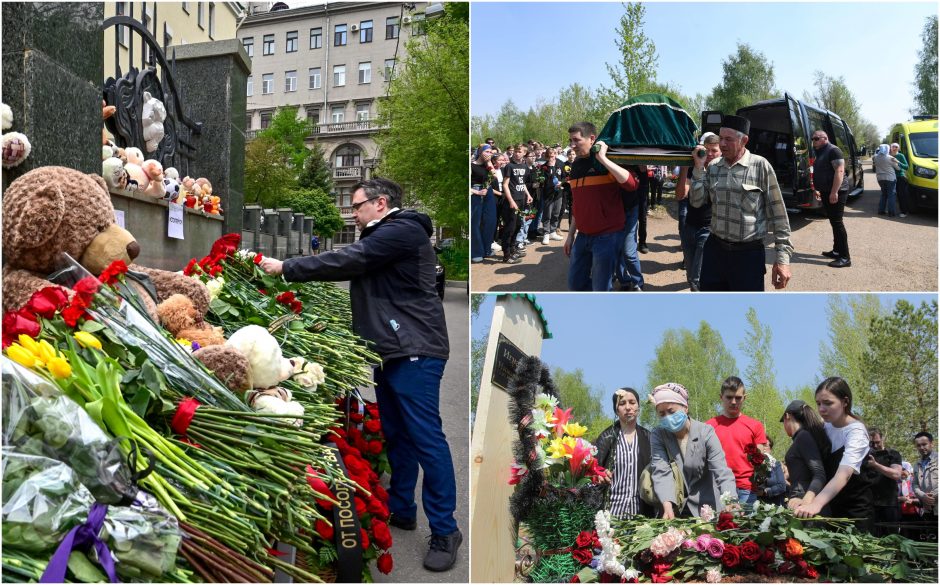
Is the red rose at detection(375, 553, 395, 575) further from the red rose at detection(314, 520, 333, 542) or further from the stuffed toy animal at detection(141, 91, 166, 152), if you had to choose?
the stuffed toy animal at detection(141, 91, 166, 152)

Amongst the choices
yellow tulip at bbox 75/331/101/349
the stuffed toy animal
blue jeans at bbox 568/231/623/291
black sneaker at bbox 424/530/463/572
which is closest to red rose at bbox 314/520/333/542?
black sneaker at bbox 424/530/463/572

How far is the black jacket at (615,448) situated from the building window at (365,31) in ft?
173

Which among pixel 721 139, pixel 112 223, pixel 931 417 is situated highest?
pixel 721 139

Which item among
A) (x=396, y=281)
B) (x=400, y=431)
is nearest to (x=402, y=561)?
(x=400, y=431)

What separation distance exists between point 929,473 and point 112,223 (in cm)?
366

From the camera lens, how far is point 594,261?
3.65m

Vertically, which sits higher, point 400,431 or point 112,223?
point 112,223

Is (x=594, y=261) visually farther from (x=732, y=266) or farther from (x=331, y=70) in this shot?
(x=331, y=70)

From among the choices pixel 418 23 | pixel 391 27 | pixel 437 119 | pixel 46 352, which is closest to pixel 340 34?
pixel 391 27

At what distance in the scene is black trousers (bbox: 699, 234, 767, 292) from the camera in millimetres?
3465

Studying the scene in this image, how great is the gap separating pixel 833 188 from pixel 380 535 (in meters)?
2.56

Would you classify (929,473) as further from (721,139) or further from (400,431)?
(400,431)

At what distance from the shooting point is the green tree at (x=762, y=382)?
11.6ft

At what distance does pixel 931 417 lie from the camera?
3375mm
